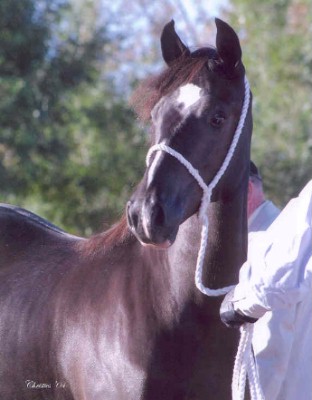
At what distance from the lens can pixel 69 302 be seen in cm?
419

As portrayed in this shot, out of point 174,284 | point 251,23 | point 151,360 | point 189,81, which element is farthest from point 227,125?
point 251,23

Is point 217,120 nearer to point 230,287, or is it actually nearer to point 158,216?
point 158,216

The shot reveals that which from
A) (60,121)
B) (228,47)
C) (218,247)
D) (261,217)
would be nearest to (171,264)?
→ (218,247)

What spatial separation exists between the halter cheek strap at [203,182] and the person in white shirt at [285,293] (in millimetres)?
317

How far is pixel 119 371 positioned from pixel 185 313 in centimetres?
35

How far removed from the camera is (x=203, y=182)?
359cm

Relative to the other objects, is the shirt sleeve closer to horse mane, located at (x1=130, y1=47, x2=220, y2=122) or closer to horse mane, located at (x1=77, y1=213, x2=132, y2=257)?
horse mane, located at (x1=130, y1=47, x2=220, y2=122)

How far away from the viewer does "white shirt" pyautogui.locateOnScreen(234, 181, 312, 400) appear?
3.10m

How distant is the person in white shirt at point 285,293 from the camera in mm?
3098

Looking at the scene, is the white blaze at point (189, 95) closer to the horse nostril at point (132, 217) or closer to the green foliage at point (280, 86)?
the horse nostril at point (132, 217)

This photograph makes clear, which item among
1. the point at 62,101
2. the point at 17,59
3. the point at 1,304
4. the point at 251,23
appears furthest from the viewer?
the point at 251,23

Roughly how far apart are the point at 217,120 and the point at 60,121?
10.7m

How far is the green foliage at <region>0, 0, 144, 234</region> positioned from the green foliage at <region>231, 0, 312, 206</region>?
7.32 ft

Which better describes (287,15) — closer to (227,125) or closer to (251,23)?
(251,23)
